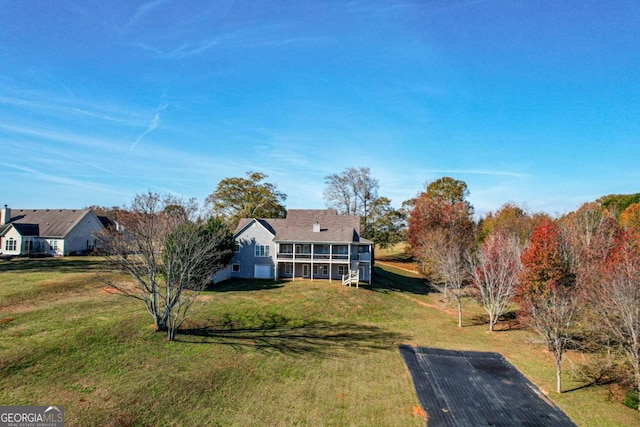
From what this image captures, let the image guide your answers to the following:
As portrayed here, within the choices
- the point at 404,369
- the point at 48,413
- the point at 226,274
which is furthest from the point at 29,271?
the point at 404,369

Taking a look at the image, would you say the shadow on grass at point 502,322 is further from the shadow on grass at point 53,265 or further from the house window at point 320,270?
the shadow on grass at point 53,265

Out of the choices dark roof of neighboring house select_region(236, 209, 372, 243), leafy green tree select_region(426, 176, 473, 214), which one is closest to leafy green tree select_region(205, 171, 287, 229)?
dark roof of neighboring house select_region(236, 209, 372, 243)

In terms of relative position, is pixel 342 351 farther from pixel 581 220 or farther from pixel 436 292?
pixel 581 220

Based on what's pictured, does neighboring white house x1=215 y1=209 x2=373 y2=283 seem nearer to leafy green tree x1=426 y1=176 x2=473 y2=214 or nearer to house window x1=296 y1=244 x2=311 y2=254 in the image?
house window x1=296 y1=244 x2=311 y2=254

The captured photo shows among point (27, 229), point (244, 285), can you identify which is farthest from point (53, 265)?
point (244, 285)

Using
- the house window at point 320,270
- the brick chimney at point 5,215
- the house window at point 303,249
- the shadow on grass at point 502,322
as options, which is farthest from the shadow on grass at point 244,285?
the brick chimney at point 5,215

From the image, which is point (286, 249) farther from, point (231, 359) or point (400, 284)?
point (231, 359)
